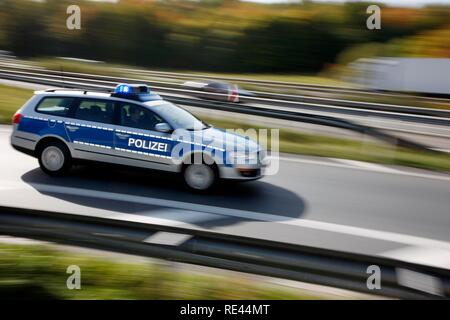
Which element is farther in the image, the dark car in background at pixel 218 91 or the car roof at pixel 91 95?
the dark car in background at pixel 218 91

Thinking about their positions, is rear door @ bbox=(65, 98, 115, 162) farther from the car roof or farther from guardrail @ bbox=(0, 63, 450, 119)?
guardrail @ bbox=(0, 63, 450, 119)

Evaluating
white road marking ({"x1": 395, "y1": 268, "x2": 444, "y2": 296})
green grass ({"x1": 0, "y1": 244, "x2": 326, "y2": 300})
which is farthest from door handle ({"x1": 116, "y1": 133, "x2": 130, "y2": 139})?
white road marking ({"x1": 395, "y1": 268, "x2": 444, "y2": 296})

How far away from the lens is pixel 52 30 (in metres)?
24.4

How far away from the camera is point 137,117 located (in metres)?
7.41

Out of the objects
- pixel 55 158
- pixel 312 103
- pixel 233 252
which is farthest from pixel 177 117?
pixel 312 103

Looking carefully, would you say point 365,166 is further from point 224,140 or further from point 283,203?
point 224,140

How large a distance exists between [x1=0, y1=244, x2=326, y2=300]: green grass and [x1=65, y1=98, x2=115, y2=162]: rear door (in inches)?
131

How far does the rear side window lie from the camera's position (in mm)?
7715

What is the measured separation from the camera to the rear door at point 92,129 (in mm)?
7453

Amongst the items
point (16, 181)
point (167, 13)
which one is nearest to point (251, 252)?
point (16, 181)

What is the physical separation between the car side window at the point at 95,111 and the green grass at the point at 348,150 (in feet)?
15.5

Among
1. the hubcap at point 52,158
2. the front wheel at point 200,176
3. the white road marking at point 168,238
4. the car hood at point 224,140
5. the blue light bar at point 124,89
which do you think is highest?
the blue light bar at point 124,89

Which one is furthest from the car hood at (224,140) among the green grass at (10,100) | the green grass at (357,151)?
the green grass at (10,100)

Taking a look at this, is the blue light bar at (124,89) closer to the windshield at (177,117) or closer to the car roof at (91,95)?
the car roof at (91,95)
